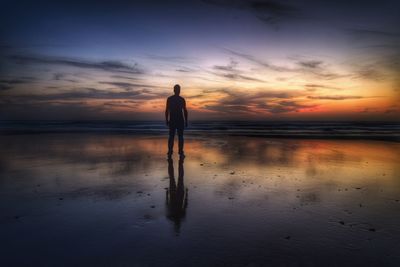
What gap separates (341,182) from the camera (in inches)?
258

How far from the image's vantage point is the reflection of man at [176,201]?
4.09m

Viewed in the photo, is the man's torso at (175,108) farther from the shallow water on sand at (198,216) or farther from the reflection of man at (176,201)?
the reflection of man at (176,201)

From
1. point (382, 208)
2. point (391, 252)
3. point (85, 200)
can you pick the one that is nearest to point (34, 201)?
point (85, 200)

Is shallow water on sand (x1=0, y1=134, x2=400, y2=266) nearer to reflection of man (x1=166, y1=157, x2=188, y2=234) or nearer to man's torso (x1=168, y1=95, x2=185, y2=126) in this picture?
reflection of man (x1=166, y1=157, x2=188, y2=234)

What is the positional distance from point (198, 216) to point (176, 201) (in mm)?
860

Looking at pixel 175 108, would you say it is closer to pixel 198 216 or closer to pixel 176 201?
pixel 176 201

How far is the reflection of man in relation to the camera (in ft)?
13.4

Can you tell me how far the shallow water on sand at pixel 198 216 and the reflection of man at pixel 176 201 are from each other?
18mm

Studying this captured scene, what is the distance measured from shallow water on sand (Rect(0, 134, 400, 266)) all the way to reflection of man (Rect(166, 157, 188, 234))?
0.06ft

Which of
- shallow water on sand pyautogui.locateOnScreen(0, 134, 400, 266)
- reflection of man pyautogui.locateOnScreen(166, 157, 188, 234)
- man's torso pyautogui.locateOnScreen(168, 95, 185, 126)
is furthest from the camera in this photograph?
man's torso pyautogui.locateOnScreen(168, 95, 185, 126)

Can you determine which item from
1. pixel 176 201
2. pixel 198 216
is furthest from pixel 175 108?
pixel 198 216

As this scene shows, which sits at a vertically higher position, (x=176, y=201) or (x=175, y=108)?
(x=175, y=108)

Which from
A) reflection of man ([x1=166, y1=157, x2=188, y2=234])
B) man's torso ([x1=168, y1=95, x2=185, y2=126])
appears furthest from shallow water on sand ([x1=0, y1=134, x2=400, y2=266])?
man's torso ([x1=168, y1=95, x2=185, y2=126])

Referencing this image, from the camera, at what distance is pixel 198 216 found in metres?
4.18
